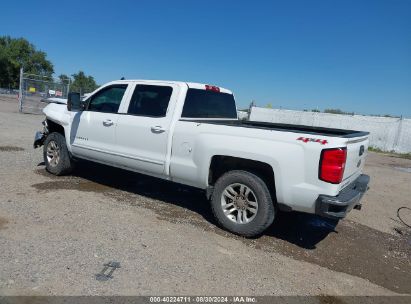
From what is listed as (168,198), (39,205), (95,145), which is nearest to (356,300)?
(168,198)

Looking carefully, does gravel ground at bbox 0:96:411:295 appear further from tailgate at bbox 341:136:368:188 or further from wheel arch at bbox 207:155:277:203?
tailgate at bbox 341:136:368:188

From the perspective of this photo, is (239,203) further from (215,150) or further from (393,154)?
(393,154)

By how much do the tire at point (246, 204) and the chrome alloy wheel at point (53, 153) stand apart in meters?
3.46

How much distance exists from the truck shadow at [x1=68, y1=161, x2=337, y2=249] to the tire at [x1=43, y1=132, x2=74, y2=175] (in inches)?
17.1

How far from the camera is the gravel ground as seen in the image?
3.38 m

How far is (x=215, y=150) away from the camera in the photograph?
4.73 m

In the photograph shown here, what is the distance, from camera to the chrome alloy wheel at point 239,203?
4.62m

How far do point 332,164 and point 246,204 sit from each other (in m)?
1.24

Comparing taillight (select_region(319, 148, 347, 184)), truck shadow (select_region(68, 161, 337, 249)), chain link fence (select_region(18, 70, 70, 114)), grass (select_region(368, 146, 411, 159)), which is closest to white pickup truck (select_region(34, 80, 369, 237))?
taillight (select_region(319, 148, 347, 184))

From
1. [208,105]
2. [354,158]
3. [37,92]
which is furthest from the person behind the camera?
[37,92]

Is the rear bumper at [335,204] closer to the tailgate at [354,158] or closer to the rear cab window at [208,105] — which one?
the tailgate at [354,158]

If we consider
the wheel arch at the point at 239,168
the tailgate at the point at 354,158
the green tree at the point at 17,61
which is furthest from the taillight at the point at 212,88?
the green tree at the point at 17,61

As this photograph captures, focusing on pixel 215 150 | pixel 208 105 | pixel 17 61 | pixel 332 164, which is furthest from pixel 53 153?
pixel 17 61

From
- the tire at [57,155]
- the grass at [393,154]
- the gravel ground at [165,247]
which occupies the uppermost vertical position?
the tire at [57,155]
